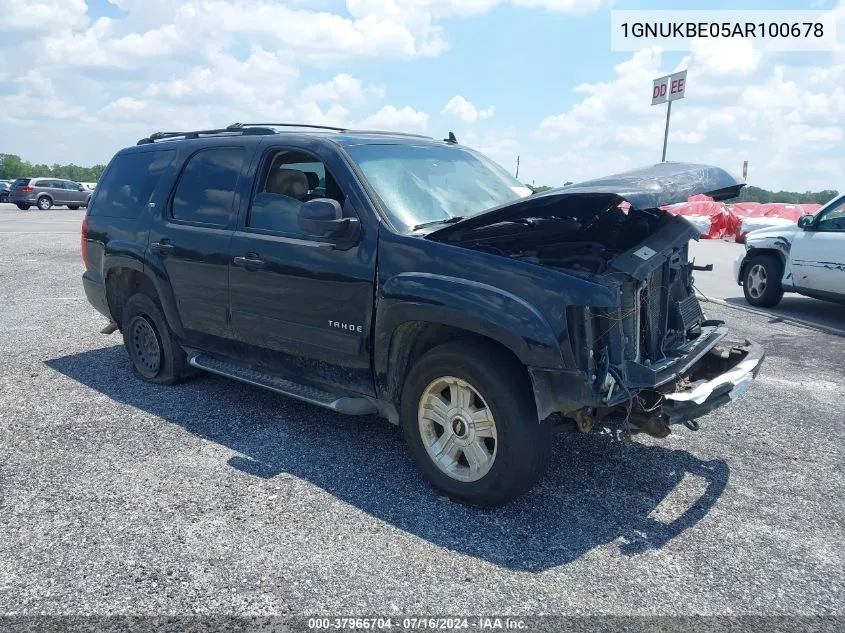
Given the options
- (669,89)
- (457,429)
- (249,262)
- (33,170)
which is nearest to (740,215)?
(669,89)

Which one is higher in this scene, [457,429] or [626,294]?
[626,294]

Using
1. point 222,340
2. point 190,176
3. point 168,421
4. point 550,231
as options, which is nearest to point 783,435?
point 550,231

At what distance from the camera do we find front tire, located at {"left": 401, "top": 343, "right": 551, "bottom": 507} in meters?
3.64

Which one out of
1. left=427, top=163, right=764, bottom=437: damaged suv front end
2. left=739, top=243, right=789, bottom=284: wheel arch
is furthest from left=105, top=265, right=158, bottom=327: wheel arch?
left=739, top=243, right=789, bottom=284: wheel arch

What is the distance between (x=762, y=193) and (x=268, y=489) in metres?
36.1

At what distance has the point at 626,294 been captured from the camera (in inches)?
151

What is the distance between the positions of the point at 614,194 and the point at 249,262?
7.98 feet

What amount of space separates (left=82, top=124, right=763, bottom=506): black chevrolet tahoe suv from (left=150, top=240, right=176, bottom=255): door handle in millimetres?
31

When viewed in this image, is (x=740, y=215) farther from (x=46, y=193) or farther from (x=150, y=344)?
(x=46, y=193)

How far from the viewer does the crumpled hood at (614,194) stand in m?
3.56

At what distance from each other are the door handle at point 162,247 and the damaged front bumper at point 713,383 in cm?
367

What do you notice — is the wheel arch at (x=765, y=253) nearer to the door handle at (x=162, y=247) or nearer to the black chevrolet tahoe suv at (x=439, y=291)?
the black chevrolet tahoe suv at (x=439, y=291)

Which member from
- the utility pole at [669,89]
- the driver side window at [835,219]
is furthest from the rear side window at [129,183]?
the utility pole at [669,89]

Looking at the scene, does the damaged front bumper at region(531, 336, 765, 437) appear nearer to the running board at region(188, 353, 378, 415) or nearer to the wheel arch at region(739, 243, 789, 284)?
the running board at region(188, 353, 378, 415)
